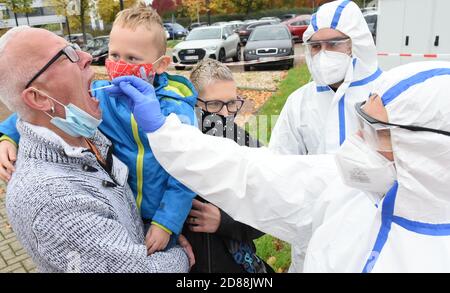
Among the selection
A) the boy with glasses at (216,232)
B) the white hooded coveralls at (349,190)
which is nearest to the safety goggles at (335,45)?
the boy with glasses at (216,232)

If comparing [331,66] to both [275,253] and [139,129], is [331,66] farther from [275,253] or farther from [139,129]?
[275,253]

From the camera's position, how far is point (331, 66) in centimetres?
272

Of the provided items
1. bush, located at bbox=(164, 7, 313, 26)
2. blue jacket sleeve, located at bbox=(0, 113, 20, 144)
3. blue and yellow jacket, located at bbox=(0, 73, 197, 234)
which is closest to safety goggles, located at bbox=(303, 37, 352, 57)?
blue and yellow jacket, located at bbox=(0, 73, 197, 234)

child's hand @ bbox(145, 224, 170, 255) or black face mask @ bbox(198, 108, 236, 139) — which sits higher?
black face mask @ bbox(198, 108, 236, 139)

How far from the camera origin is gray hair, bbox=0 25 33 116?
4.72 ft

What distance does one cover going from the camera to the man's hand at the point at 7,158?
1581mm

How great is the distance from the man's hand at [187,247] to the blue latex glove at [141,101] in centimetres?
61

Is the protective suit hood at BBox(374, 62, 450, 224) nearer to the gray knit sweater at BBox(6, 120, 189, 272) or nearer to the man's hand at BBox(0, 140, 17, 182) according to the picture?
the gray knit sweater at BBox(6, 120, 189, 272)

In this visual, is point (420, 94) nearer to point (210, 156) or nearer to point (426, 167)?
point (426, 167)

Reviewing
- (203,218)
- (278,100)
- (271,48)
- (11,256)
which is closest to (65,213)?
(203,218)

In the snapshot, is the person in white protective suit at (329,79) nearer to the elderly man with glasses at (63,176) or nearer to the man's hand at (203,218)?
the man's hand at (203,218)

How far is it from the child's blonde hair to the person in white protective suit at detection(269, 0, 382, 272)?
3.79 ft

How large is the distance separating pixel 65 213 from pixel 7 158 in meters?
0.52
